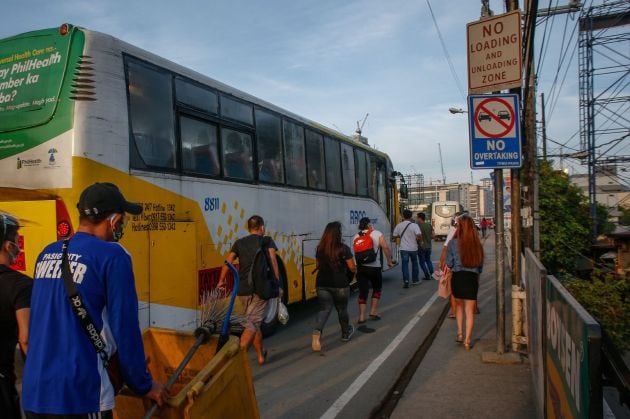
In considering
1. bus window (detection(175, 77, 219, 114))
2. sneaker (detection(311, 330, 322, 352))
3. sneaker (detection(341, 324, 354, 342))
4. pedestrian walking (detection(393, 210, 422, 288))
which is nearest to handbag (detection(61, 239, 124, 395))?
bus window (detection(175, 77, 219, 114))

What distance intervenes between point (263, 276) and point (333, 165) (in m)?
5.37

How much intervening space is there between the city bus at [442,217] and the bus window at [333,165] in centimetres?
3215

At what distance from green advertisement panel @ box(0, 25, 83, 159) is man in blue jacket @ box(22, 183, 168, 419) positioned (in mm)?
3478

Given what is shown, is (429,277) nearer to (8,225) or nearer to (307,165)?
(307,165)

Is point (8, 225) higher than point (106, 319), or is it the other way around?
point (8, 225)

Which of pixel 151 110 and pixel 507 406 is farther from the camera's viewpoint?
pixel 151 110

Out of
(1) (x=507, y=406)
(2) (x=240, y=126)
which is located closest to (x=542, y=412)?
(1) (x=507, y=406)

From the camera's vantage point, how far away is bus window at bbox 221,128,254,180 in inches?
295

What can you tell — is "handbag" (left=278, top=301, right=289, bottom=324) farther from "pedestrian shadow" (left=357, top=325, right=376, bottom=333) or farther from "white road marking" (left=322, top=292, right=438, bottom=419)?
"pedestrian shadow" (left=357, top=325, right=376, bottom=333)

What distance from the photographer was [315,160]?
10414 millimetres

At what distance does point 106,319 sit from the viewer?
2.35 meters

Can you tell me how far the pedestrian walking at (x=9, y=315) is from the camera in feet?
9.09

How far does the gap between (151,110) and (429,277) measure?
10.7m

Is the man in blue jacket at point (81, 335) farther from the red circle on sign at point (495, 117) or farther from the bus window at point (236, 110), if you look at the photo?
the red circle on sign at point (495, 117)
